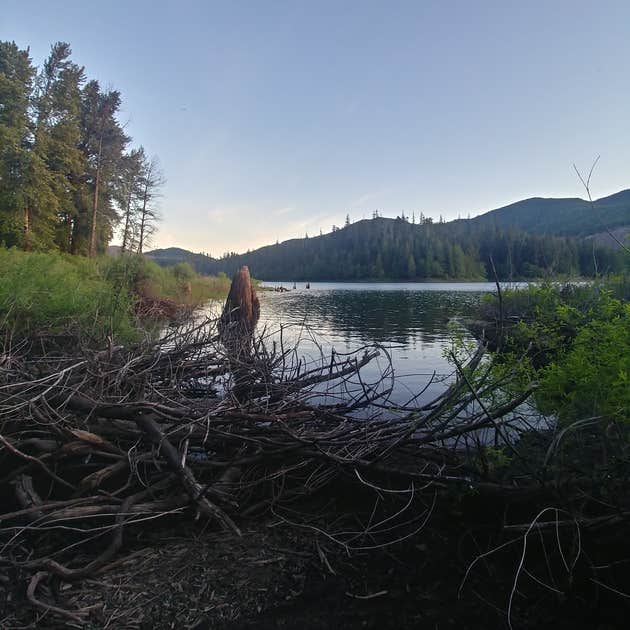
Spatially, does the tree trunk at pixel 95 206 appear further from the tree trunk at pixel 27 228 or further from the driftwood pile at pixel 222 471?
the driftwood pile at pixel 222 471

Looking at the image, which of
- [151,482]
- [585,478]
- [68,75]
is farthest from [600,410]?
[68,75]

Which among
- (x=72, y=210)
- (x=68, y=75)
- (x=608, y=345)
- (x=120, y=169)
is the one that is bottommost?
(x=608, y=345)

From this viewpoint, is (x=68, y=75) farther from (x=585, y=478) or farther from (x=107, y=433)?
(x=585, y=478)

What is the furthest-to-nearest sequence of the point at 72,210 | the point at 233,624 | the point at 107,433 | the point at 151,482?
1. the point at 72,210
2. the point at 107,433
3. the point at 151,482
4. the point at 233,624

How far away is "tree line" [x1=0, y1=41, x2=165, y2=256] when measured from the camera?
1051 inches

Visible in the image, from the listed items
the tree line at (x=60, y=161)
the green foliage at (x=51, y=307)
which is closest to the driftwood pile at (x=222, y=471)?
the green foliage at (x=51, y=307)

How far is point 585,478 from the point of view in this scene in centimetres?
295

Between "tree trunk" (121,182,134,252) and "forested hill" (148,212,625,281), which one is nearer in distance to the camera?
"tree trunk" (121,182,134,252)

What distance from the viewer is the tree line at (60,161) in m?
26.7

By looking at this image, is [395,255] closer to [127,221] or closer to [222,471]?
[127,221]

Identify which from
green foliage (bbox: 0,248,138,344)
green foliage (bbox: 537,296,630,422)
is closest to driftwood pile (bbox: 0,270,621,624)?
green foliage (bbox: 537,296,630,422)

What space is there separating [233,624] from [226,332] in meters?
4.89

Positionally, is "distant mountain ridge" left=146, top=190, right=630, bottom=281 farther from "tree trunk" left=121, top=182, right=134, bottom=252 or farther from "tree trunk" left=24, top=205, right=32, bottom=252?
"tree trunk" left=24, top=205, right=32, bottom=252

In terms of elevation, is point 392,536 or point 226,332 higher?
point 226,332
